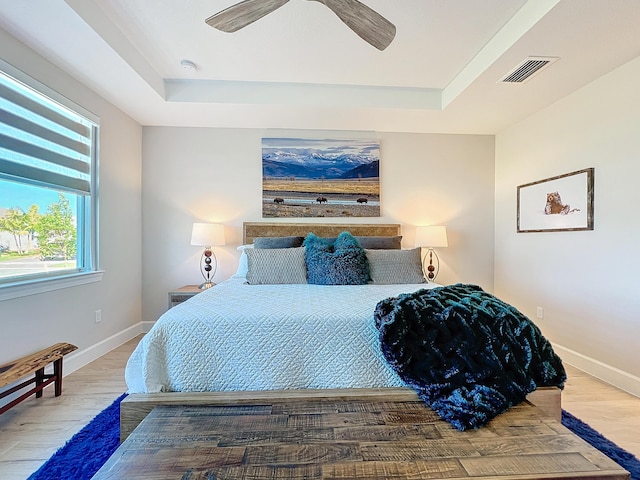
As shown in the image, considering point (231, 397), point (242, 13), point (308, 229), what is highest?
point (242, 13)

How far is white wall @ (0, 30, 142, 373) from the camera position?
2.15m

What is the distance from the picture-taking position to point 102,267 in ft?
9.86

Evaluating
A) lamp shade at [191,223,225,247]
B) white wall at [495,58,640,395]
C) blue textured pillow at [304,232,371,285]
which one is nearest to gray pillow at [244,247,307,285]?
blue textured pillow at [304,232,371,285]

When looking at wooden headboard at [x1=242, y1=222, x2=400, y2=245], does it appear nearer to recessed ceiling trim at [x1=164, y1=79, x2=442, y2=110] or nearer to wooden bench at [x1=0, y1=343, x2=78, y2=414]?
recessed ceiling trim at [x1=164, y1=79, x2=442, y2=110]

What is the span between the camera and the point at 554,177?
9.95ft

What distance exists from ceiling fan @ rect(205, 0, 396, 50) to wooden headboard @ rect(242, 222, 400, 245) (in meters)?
2.14

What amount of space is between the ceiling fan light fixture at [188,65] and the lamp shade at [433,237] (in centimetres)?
277

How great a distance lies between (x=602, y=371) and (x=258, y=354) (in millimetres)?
2763

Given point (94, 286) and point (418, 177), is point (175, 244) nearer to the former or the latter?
point (94, 286)

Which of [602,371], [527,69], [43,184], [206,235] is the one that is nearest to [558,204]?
[527,69]

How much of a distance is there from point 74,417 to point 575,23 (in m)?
3.85

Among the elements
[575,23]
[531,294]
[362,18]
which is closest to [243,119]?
[362,18]

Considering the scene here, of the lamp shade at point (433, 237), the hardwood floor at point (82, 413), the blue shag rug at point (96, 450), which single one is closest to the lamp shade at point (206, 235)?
the hardwood floor at point (82, 413)

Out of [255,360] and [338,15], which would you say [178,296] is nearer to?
[255,360]
